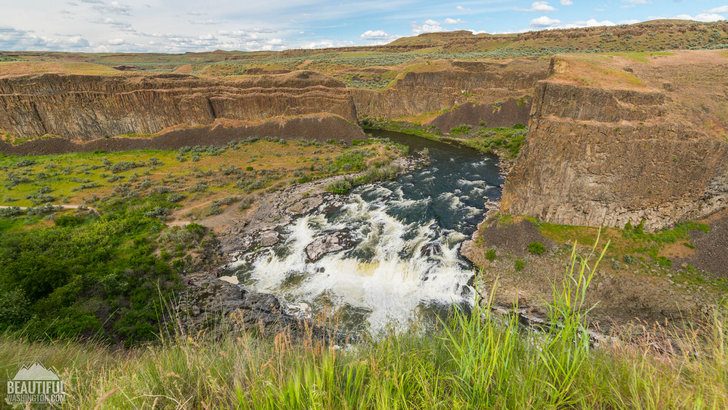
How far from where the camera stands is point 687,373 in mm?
3342

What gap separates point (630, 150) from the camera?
17141mm

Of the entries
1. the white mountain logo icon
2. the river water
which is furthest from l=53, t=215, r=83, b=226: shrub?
the white mountain logo icon

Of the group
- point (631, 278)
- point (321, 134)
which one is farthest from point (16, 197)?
point (631, 278)

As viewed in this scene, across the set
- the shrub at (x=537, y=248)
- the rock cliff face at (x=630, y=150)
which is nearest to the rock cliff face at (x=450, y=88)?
the rock cliff face at (x=630, y=150)

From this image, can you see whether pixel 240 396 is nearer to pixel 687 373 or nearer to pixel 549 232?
pixel 687 373

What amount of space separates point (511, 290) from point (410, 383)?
1571 centimetres

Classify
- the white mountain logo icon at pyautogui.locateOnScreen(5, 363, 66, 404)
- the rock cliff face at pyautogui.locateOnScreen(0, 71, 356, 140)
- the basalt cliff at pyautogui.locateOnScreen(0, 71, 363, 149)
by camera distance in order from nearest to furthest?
the white mountain logo icon at pyautogui.locateOnScreen(5, 363, 66, 404)
the rock cliff face at pyautogui.locateOnScreen(0, 71, 356, 140)
the basalt cliff at pyautogui.locateOnScreen(0, 71, 363, 149)

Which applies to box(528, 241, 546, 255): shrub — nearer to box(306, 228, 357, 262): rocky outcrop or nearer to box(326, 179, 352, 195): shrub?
box(306, 228, 357, 262): rocky outcrop

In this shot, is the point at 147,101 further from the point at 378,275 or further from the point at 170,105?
the point at 378,275

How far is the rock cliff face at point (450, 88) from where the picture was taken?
52.3 metres

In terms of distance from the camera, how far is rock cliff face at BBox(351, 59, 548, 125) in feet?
172

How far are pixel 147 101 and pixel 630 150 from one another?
51722mm

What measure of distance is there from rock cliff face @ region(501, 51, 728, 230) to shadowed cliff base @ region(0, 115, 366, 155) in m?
31.6

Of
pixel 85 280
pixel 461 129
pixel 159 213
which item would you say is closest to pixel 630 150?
pixel 85 280
